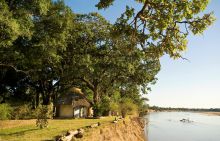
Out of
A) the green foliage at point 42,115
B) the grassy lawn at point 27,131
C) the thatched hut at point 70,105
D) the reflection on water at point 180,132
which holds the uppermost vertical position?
the thatched hut at point 70,105

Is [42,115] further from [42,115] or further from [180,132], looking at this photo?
[180,132]

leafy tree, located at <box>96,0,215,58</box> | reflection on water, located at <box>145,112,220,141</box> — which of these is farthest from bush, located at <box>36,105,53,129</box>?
reflection on water, located at <box>145,112,220,141</box>

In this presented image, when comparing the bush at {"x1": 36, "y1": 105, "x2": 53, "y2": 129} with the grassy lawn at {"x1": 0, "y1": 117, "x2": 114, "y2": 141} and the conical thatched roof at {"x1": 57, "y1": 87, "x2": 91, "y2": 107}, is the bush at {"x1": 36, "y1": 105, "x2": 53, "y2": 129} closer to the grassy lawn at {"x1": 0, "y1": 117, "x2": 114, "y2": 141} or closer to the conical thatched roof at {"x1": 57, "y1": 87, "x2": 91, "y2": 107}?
the grassy lawn at {"x1": 0, "y1": 117, "x2": 114, "y2": 141}

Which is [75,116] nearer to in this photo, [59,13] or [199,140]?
[59,13]

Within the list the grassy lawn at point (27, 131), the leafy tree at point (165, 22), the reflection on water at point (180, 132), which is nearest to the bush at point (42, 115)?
the grassy lawn at point (27, 131)

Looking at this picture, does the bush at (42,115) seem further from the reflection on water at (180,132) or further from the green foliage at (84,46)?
the reflection on water at (180,132)


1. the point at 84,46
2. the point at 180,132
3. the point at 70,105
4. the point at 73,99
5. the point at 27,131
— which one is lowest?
the point at 180,132

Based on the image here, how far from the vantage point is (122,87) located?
5966cm

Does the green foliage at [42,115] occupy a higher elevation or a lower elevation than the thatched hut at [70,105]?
lower

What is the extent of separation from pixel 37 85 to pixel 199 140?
31229 mm

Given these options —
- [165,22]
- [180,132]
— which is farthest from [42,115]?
[180,132]

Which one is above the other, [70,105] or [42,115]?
[70,105]

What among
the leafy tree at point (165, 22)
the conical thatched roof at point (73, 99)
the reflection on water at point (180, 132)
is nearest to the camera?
the leafy tree at point (165, 22)

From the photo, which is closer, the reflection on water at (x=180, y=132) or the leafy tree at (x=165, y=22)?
the leafy tree at (x=165, y=22)
